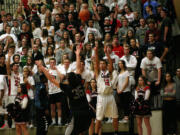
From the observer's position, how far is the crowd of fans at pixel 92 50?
40.0 ft

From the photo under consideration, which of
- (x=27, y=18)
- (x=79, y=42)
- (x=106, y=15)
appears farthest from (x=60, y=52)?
(x=27, y=18)

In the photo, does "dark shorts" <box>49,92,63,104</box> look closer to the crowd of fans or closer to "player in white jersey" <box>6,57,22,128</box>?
the crowd of fans

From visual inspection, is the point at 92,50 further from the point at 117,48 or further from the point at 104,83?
the point at 104,83

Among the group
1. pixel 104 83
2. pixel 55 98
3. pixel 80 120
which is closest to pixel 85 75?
pixel 104 83

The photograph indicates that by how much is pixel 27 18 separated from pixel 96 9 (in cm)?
321

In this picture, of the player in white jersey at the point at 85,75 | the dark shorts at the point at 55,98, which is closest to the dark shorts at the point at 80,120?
the player in white jersey at the point at 85,75

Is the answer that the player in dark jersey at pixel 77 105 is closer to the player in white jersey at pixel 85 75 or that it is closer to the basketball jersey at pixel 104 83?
the basketball jersey at pixel 104 83

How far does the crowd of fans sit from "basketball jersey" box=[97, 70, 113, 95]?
42 millimetres

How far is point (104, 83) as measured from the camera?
1160cm

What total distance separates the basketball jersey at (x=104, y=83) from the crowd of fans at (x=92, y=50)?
42mm

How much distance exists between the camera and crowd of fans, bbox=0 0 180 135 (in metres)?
12.2

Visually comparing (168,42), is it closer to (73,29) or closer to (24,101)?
(73,29)

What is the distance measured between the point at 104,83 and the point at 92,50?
2444 mm

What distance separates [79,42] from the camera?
1459 cm
